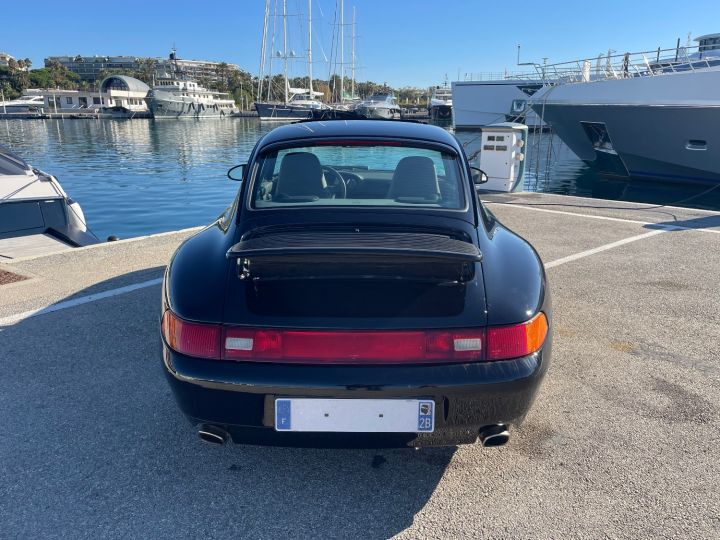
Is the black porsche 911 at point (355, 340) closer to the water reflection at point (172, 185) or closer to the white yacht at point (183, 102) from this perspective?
the water reflection at point (172, 185)

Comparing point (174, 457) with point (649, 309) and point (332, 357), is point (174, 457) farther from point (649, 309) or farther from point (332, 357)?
point (649, 309)

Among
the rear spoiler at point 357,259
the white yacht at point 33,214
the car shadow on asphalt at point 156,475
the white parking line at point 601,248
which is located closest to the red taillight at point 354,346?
the rear spoiler at point 357,259

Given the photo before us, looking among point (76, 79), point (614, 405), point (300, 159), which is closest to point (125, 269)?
point (300, 159)

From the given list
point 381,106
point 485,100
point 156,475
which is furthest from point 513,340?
point 381,106

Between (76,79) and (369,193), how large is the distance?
181041mm

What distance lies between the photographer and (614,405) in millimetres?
3082

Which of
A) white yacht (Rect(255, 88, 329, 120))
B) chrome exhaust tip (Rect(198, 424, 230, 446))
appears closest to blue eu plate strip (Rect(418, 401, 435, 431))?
chrome exhaust tip (Rect(198, 424, 230, 446))

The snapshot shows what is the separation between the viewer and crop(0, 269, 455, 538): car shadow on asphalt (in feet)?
7.07

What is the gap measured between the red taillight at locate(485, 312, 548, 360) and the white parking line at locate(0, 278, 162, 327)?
3.89m

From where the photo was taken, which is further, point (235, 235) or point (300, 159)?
point (300, 159)

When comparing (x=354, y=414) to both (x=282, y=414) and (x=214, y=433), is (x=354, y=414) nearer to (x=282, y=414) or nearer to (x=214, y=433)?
(x=282, y=414)

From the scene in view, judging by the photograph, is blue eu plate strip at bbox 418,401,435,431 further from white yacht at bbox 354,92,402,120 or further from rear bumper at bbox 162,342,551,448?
white yacht at bbox 354,92,402,120

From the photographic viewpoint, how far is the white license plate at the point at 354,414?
2037 mm

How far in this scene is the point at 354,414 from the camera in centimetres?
204
